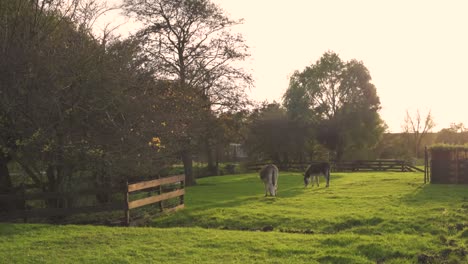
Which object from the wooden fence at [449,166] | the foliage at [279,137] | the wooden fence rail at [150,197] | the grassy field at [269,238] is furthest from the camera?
the foliage at [279,137]

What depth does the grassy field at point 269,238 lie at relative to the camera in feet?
28.0

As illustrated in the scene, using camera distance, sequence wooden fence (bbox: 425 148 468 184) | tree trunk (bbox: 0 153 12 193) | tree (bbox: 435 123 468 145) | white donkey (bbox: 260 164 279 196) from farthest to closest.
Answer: tree (bbox: 435 123 468 145), wooden fence (bbox: 425 148 468 184), white donkey (bbox: 260 164 279 196), tree trunk (bbox: 0 153 12 193)

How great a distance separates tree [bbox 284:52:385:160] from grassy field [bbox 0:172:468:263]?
1619 inches

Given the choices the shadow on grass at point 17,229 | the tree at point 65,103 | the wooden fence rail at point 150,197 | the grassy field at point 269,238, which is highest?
the tree at point 65,103

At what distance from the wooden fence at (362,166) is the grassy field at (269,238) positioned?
2936 centimetres

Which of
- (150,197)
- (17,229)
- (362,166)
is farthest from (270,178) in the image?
(362,166)

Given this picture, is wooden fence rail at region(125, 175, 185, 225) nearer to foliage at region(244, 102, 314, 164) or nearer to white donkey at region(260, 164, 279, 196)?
white donkey at region(260, 164, 279, 196)

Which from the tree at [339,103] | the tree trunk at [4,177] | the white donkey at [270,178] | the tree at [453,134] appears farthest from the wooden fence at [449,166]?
the tree at [453,134]

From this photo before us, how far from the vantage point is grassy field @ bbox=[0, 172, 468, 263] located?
28.0 feet

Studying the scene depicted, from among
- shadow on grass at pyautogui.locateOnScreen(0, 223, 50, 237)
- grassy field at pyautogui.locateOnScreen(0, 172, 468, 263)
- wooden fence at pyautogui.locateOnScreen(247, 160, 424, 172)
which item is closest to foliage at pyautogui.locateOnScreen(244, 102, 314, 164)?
wooden fence at pyautogui.locateOnScreen(247, 160, 424, 172)

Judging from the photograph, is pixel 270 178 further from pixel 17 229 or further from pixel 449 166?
pixel 449 166

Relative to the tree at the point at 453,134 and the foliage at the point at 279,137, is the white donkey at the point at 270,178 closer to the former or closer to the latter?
the foliage at the point at 279,137

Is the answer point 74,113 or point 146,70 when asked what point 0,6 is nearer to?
point 74,113

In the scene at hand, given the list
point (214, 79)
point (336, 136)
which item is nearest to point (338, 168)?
point (336, 136)
